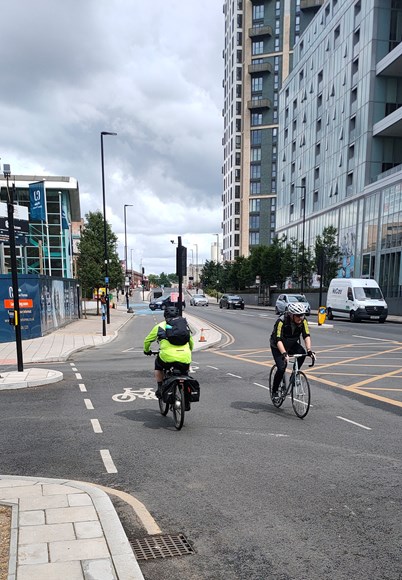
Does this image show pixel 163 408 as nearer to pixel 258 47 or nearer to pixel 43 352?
pixel 43 352

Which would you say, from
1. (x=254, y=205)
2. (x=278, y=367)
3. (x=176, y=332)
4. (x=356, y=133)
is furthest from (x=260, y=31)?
(x=176, y=332)

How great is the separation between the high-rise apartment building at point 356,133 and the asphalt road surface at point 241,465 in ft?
104

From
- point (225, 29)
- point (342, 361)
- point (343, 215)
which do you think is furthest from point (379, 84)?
point (225, 29)

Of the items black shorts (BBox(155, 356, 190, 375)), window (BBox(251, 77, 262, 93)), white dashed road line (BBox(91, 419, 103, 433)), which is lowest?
white dashed road line (BBox(91, 419, 103, 433))

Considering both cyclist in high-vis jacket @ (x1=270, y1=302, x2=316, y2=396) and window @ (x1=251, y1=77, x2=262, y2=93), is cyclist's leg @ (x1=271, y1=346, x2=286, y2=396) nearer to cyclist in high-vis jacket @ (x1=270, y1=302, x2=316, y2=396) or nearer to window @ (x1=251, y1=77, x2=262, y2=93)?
cyclist in high-vis jacket @ (x1=270, y1=302, x2=316, y2=396)

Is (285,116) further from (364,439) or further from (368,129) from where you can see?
(364,439)

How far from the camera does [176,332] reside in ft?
19.4

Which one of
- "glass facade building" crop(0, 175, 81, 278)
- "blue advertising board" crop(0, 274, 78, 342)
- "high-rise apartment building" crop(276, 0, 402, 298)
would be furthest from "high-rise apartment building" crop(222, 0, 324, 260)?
"blue advertising board" crop(0, 274, 78, 342)

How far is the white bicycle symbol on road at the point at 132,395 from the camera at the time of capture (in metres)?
7.70

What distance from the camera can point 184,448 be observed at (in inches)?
204

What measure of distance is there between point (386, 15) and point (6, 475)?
48.5 metres

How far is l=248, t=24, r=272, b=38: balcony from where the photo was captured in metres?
86.7

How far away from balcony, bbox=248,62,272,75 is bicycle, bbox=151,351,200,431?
316 feet

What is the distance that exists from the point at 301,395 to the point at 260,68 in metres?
96.0
